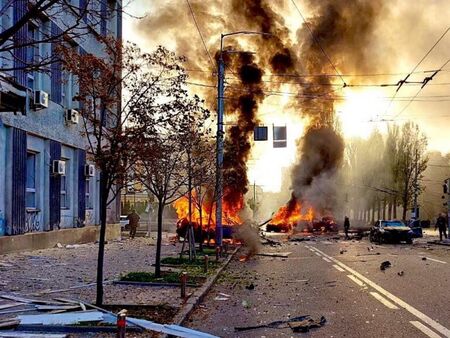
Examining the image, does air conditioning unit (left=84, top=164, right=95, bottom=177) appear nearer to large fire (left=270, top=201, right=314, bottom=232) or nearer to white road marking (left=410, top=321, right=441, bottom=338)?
white road marking (left=410, top=321, right=441, bottom=338)

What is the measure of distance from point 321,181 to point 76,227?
116 feet

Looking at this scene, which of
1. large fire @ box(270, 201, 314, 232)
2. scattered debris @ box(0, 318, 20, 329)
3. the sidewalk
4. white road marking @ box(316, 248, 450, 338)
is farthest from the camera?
large fire @ box(270, 201, 314, 232)

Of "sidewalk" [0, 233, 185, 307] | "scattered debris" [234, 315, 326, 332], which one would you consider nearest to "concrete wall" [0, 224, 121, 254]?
"sidewalk" [0, 233, 185, 307]

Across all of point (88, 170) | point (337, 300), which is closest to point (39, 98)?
point (88, 170)

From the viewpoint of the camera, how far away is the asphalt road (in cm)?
838

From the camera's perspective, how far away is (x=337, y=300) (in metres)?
11.2

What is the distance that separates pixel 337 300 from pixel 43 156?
14.8 m

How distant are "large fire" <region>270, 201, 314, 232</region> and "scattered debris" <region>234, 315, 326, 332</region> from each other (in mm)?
46072

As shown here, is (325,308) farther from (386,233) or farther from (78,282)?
(386,233)

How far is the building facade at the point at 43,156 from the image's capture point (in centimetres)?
1879

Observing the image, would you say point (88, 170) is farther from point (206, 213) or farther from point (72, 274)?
point (72, 274)

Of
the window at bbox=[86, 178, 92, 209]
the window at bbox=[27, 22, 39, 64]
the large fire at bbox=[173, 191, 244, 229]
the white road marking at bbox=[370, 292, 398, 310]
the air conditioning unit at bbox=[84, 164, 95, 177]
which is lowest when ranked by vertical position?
the white road marking at bbox=[370, 292, 398, 310]

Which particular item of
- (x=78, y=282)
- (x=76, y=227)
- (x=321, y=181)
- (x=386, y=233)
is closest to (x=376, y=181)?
(x=321, y=181)

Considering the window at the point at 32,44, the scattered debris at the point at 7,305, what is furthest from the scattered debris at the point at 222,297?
the window at the point at 32,44
